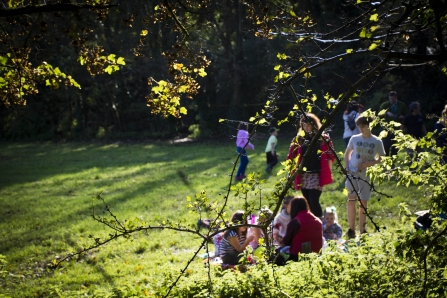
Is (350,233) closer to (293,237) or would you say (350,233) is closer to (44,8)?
(293,237)

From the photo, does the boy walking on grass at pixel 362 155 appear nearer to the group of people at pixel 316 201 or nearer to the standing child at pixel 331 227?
the group of people at pixel 316 201

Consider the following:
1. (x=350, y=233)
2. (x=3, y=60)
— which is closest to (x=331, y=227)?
(x=350, y=233)

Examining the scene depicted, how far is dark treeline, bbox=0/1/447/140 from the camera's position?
2203 centimetres

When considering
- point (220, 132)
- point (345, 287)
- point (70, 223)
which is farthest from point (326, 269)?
point (220, 132)

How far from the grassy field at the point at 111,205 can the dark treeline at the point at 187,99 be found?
280 centimetres

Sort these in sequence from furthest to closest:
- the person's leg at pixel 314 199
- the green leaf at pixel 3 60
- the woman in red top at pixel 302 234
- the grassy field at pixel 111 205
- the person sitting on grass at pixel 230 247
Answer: the person's leg at pixel 314 199, the grassy field at pixel 111 205, the person sitting on grass at pixel 230 247, the woman in red top at pixel 302 234, the green leaf at pixel 3 60

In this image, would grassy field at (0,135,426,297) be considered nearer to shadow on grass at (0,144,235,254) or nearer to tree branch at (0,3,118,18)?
shadow on grass at (0,144,235,254)

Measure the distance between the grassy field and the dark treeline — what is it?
110 inches

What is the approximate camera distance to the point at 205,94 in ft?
82.8

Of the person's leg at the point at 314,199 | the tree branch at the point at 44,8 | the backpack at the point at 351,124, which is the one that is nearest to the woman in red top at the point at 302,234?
the person's leg at the point at 314,199

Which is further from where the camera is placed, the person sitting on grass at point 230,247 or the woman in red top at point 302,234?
the person sitting on grass at point 230,247

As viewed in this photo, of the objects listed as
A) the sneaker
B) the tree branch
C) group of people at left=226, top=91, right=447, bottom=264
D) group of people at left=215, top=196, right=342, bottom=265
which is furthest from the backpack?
the tree branch

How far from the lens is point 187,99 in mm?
26016

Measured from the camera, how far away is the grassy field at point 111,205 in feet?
24.1
